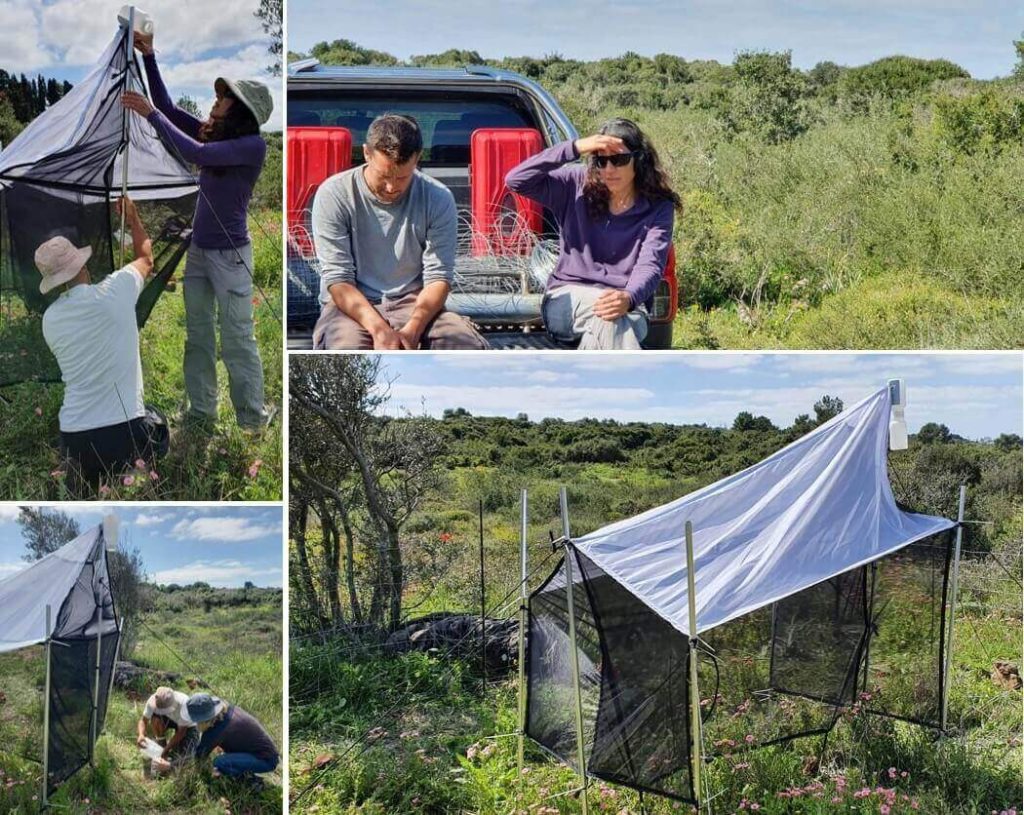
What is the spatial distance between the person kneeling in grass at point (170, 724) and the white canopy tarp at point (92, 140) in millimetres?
2454

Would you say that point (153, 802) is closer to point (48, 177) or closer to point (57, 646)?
point (57, 646)

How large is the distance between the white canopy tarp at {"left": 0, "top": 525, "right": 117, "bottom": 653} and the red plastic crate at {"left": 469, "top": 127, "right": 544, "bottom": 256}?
2238 mm

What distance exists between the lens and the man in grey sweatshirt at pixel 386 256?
4.56 meters

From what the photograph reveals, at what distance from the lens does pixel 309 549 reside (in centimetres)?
628

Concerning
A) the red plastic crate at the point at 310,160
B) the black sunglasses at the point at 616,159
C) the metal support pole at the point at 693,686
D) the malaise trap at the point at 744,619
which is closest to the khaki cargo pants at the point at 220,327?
the red plastic crate at the point at 310,160

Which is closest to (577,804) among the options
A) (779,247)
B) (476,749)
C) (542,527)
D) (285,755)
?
(476,749)

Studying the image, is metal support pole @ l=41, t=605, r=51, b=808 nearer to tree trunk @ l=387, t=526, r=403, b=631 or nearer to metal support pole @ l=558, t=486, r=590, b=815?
tree trunk @ l=387, t=526, r=403, b=631

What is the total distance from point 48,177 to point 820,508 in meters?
3.41

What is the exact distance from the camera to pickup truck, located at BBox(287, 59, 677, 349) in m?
4.98

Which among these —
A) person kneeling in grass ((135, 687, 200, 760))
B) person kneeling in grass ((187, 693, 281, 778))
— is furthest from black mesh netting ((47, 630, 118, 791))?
person kneeling in grass ((187, 693, 281, 778))

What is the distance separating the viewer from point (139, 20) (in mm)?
4715

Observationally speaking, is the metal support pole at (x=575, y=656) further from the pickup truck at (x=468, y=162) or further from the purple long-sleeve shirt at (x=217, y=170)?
the purple long-sleeve shirt at (x=217, y=170)

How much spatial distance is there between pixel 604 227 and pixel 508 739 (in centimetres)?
236

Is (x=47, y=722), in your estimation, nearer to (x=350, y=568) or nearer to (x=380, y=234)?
(x=350, y=568)
